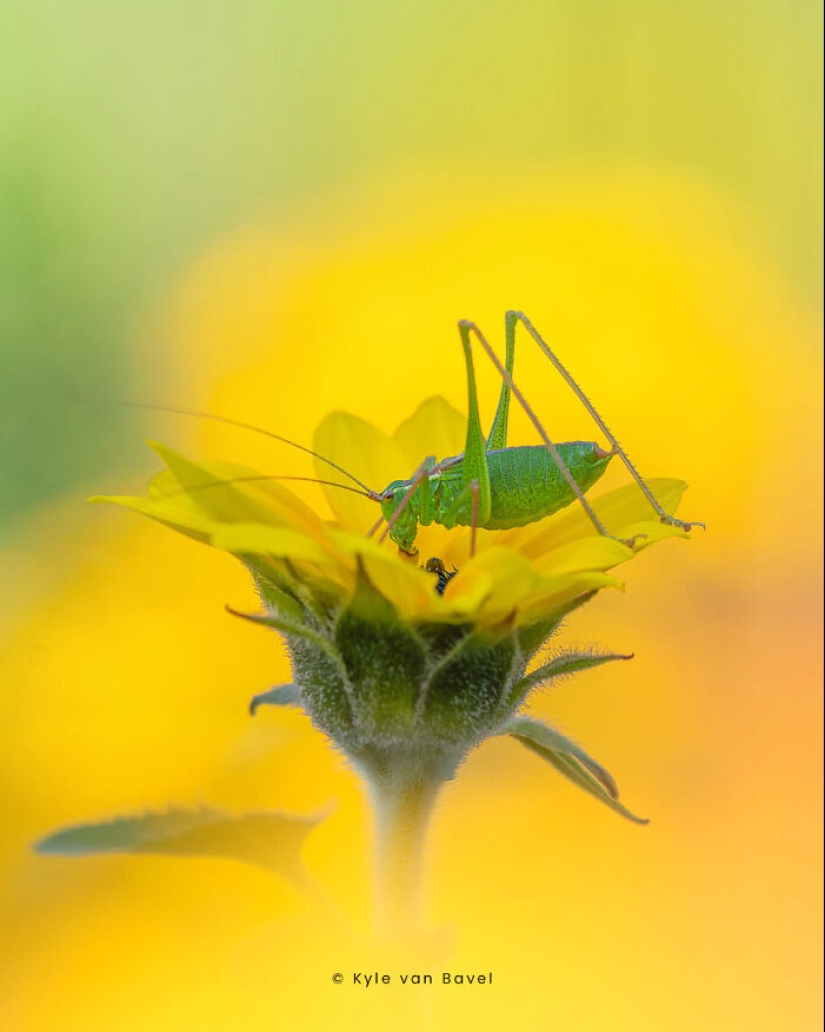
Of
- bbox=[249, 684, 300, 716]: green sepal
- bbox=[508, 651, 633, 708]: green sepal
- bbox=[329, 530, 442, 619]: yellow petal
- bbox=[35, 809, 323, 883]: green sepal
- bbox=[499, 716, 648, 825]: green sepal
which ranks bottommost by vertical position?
bbox=[35, 809, 323, 883]: green sepal

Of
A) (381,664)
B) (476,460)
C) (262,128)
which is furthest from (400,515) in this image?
(262,128)

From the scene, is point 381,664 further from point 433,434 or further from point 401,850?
→ point 433,434

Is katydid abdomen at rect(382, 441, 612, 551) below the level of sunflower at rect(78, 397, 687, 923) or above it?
above

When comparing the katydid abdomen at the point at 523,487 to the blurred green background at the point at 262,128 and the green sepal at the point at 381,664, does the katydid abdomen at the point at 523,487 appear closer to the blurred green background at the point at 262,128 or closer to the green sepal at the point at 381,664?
the green sepal at the point at 381,664

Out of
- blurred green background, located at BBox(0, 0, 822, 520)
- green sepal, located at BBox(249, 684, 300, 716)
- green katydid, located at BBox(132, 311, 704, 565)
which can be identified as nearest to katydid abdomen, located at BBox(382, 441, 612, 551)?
green katydid, located at BBox(132, 311, 704, 565)

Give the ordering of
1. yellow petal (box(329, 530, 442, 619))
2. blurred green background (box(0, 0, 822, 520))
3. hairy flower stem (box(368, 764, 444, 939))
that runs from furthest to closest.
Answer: blurred green background (box(0, 0, 822, 520)) → hairy flower stem (box(368, 764, 444, 939)) → yellow petal (box(329, 530, 442, 619))

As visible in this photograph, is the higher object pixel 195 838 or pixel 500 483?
pixel 500 483

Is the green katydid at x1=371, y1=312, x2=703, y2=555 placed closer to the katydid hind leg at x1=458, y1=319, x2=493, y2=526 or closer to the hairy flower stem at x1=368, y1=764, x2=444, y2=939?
the katydid hind leg at x1=458, y1=319, x2=493, y2=526
